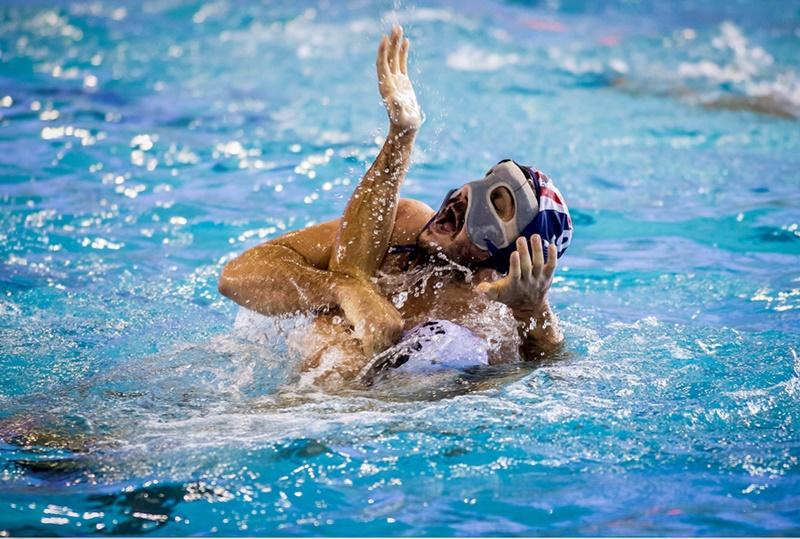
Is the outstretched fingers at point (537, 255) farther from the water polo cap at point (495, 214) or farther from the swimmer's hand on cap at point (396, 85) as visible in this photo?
the swimmer's hand on cap at point (396, 85)

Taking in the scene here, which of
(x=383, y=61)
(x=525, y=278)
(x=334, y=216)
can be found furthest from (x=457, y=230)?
(x=334, y=216)

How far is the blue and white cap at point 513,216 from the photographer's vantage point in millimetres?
3527

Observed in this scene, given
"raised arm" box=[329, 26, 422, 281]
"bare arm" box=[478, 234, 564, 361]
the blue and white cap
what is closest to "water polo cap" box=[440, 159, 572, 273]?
the blue and white cap

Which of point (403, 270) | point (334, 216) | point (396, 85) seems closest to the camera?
point (396, 85)

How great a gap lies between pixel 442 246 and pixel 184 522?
1510 millimetres

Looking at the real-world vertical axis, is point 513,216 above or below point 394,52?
below

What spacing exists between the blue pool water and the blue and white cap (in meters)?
0.55

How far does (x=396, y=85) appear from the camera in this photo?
143 inches

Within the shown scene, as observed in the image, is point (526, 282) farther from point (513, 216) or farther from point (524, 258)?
point (513, 216)

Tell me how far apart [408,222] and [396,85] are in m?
0.59

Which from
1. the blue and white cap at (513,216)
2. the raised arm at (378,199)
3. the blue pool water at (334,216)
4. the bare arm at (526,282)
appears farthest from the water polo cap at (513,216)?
the blue pool water at (334,216)

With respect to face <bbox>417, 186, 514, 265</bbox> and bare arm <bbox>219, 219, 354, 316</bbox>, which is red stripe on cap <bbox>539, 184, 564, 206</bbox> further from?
bare arm <bbox>219, 219, 354, 316</bbox>

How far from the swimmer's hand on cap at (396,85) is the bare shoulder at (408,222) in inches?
16.8

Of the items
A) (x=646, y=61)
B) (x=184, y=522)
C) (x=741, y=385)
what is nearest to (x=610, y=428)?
(x=741, y=385)
